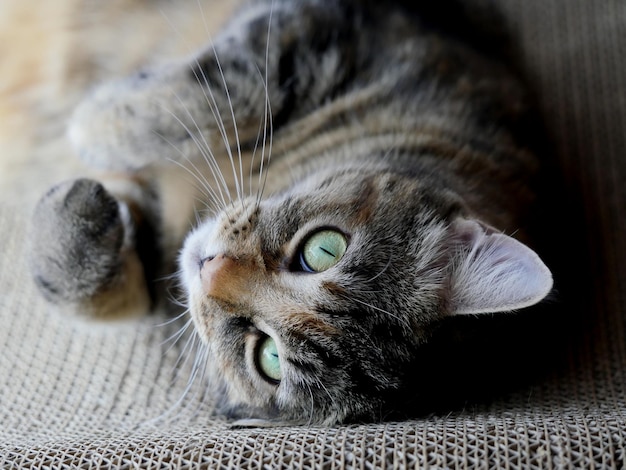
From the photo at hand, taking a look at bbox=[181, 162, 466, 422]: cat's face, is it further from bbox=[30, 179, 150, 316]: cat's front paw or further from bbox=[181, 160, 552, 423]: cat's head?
bbox=[30, 179, 150, 316]: cat's front paw

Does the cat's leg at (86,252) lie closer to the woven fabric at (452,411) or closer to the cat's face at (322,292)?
the woven fabric at (452,411)

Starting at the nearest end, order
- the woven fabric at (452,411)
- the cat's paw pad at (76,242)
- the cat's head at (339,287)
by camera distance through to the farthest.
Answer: the woven fabric at (452,411) < the cat's head at (339,287) < the cat's paw pad at (76,242)

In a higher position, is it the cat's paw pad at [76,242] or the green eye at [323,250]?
the green eye at [323,250]

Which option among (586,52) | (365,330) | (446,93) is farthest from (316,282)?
(586,52)

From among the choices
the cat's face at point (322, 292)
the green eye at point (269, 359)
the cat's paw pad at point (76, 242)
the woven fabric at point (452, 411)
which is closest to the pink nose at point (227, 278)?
the cat's face at point (322, 292)

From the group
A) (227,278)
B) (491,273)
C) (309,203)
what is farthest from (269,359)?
(491,273)

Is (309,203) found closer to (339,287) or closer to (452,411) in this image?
(339,287)
